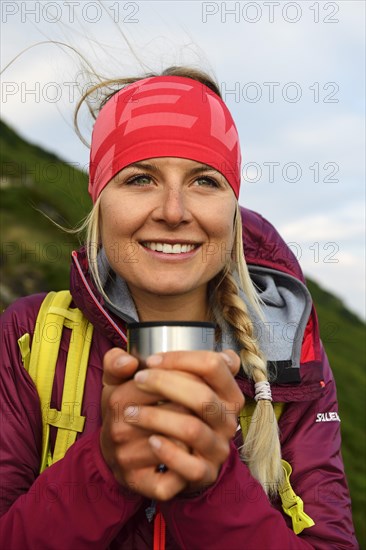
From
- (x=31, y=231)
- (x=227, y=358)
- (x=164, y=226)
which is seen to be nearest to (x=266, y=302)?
(x=164, y=226)

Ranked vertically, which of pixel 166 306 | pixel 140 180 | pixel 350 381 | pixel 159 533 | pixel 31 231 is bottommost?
pixel 350 381

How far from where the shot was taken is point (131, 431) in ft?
8.64

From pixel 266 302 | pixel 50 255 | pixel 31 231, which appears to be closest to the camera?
pixel 266 302

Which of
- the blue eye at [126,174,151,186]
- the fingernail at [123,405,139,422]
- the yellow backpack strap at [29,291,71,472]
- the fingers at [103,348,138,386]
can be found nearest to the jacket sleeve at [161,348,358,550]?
the fingernail at [123,405,139,422]

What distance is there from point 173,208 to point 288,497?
5.22ft

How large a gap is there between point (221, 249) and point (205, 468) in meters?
1.56

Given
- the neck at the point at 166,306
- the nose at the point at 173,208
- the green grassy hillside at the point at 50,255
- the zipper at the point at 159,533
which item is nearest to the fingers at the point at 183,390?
the zipper at the point at 159,533

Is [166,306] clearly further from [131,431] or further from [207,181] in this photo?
[131,431]

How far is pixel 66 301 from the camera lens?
4.10 meters

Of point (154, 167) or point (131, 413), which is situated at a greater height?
point (154, 167)

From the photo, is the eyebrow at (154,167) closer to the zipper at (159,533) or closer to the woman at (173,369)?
the woman at (173,369)

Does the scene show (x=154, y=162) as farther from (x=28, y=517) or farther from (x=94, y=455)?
(x=28, y=517)

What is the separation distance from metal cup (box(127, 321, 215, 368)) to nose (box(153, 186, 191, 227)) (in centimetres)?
102

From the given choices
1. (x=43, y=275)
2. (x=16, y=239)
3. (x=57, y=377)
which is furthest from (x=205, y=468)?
(x=16, y=239)
